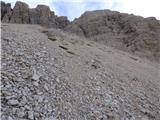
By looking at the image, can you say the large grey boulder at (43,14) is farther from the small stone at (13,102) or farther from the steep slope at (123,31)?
the small stone at (13,102)

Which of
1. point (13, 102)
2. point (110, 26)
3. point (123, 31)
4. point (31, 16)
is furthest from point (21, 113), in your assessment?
point (31, 16)

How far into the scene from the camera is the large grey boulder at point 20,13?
1278 inches

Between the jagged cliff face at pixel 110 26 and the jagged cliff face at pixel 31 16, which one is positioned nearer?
the jagged cliff face at pixel 110 26

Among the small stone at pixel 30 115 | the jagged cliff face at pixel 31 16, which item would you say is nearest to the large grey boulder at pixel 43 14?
the jagged cliff face at pixel 31 16

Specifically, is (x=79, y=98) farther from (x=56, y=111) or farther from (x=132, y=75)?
(x=132, y=75)

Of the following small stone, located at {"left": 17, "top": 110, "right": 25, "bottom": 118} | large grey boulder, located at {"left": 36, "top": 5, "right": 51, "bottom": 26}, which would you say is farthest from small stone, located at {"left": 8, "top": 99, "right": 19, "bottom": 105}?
large grey boulder, located at {"left": 36, "top": 5, "right": 51, "bottom": 26}

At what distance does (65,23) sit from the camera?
112 feet

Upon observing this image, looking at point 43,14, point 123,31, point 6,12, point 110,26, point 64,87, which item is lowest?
point 64,87

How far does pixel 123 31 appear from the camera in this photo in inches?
1039

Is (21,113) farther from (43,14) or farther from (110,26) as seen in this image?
(43,14)

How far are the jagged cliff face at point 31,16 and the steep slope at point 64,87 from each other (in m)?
21.3

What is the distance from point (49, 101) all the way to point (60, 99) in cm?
40

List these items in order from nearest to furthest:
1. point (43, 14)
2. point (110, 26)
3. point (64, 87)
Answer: point (64, 87), point (110, 26), point (43, 14)

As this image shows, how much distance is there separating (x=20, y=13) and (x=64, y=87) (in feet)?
86.8
